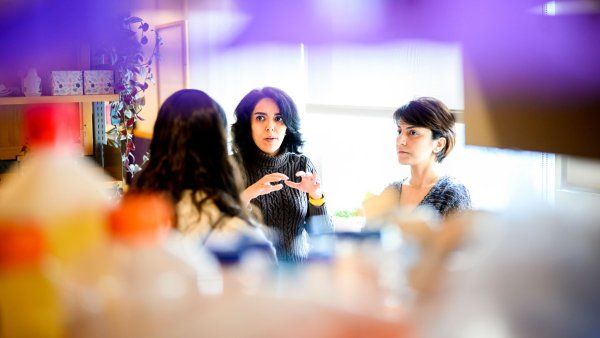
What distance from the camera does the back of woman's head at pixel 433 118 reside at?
98 cm

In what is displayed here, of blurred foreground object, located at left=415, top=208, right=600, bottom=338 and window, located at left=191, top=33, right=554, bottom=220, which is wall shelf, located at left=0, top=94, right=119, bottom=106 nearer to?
window, located at left=191, top=33, right=554, bottom=220

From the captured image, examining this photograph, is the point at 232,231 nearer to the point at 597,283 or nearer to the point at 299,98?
the point at 597,283

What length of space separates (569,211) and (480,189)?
0.18 metres

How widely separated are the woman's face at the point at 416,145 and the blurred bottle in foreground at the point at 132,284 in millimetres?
510

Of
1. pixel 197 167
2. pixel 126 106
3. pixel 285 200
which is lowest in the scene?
pixel 285 200

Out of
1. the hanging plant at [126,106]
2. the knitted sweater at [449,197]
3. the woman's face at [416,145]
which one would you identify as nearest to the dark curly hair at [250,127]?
the hanging plant at [126,106]

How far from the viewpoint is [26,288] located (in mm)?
405

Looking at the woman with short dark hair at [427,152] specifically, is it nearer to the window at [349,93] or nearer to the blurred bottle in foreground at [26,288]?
the window at [349,93]

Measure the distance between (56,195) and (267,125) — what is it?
1.14 metres

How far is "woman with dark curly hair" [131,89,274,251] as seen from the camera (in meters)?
0.49

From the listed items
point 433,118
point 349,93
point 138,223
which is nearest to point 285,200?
point 349,93

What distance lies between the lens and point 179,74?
850mm

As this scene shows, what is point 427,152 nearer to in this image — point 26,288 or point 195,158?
point 195,158

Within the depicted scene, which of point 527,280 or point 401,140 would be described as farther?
point 401,140
